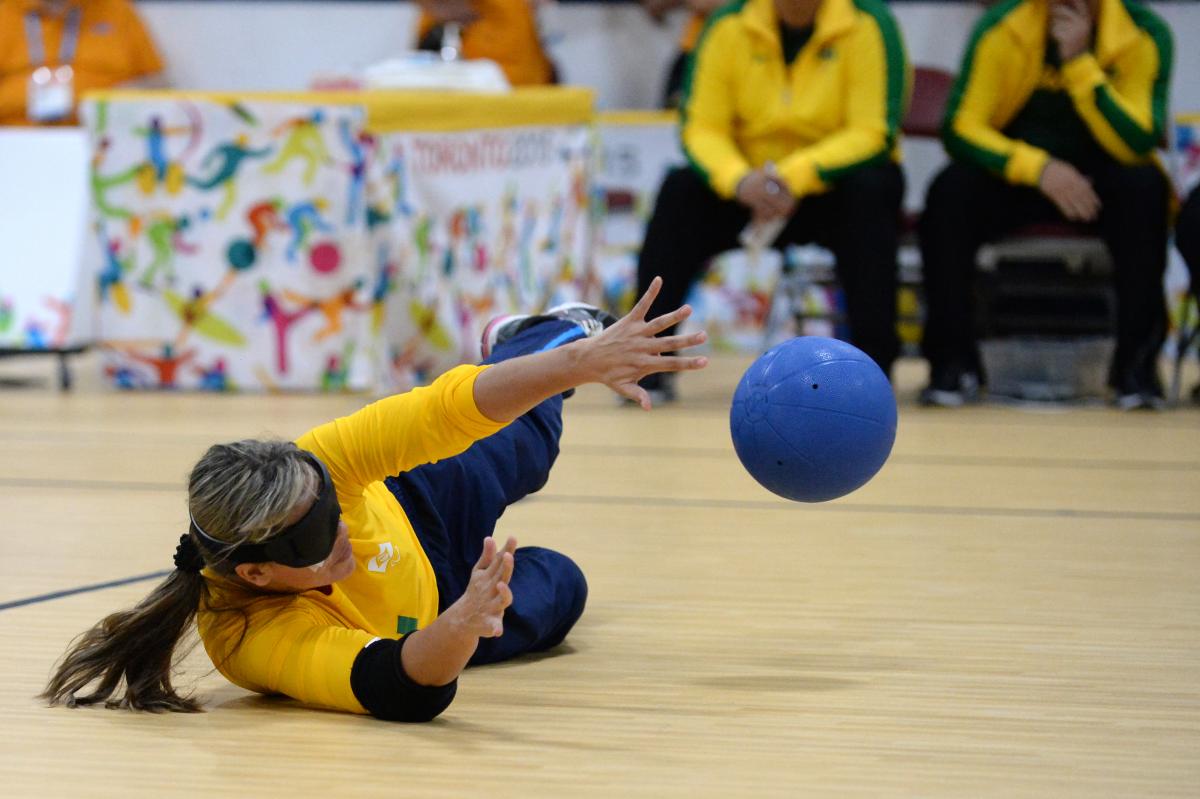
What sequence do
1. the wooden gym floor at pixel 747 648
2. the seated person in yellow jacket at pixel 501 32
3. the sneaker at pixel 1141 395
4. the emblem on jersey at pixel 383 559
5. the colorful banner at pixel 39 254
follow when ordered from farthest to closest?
1. the seated person in yellow jacket at pixel 501 32
2. the colorful banner at pixel 39 254
3. the sneaker at pixel 1141 395
4. the emblem on jersey at pixel 383 559
5. the wooden gym floor at pixel 747 648

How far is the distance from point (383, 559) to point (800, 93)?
3730 millimetres

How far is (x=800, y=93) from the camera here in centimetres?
548

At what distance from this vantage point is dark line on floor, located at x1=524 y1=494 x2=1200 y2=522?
11.2ft

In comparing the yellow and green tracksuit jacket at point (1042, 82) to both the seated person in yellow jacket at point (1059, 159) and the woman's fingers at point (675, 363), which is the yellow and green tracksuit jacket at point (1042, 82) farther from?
the woman's fingers at point (675, 363)

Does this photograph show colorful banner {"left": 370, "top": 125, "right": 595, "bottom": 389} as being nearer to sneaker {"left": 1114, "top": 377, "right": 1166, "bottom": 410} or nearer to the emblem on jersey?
sneaker {"left": 1114, "top": 377, "right": 1166, "bottom": 410}

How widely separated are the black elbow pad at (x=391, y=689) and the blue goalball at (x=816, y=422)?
2.34 feet

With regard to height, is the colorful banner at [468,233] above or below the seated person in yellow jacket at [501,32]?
below

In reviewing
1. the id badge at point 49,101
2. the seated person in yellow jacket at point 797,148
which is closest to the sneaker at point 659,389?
the seated person in yellow jacket at point 797,148

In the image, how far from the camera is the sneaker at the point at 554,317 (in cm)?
285

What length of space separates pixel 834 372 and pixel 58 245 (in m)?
4.46

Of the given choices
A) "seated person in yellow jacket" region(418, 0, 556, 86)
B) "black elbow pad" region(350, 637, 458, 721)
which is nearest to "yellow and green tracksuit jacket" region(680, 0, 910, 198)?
"seated person in yellow jacket" region(418, 0, 556, 86)

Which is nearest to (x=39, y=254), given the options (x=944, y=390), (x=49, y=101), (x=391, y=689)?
(x=49, y=101)

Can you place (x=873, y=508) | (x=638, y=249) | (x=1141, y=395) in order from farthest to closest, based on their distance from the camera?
(x=638, y=249)
(x=1141, y=395)
(x=873, y=508)

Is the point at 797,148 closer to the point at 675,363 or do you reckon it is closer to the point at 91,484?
the point at 91,484
